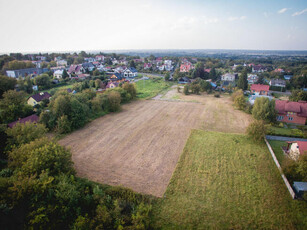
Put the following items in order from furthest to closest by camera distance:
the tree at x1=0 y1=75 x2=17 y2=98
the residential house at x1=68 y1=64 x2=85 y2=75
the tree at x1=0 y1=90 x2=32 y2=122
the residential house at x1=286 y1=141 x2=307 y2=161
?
1. the residential house at x1=68 y1=64 x2=85 y2=75
2. the tree at x1=0 y1=75 x2=17 y2=98
3. the tree at x1=0 y1=90 x2=32 y2=122
4. the residential house at x1=286 y1=141 x2=307 y2=161

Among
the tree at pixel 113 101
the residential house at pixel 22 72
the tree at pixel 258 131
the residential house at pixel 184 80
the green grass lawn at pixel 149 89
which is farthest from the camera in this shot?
the residential house at pixel 184 80

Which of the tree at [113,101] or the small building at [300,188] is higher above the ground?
the tree at [113,101]

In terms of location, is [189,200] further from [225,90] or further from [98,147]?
[225,90]

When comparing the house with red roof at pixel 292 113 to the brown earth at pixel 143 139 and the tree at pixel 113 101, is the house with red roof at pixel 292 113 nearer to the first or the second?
the brown earth at pixel 143 139

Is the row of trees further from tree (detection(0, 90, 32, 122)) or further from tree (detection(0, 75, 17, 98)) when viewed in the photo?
tree (detection(0, 75, 17, 98))

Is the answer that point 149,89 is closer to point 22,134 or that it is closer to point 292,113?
point 292,113

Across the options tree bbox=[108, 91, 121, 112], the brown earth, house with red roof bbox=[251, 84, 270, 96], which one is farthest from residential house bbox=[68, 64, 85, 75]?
house with red roof bbox=[251, 84, 270, 96]

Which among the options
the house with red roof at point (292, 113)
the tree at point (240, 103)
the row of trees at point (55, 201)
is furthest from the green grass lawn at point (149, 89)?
the row of trees at point (55, 201)
